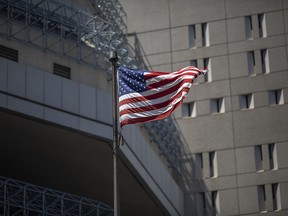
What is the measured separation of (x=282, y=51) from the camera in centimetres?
7062

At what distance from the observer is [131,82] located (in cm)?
3491

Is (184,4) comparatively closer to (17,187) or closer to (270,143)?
(270,143)

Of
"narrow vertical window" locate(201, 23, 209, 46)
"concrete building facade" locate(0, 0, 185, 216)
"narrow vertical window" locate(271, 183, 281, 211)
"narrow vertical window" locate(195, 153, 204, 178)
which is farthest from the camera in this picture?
"narrow vertical window" locate(201, 23, 209, 46)

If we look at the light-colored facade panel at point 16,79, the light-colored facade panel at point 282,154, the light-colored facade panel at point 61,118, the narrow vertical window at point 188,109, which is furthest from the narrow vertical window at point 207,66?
the light-colored facade panel at point 16,79

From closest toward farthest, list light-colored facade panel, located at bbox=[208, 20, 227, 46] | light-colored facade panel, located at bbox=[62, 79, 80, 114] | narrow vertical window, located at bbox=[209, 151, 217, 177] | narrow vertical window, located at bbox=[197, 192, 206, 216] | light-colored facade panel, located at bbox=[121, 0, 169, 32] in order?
light-colored facade panel, located at bbox=[62, 79, 80, 114] → narrow vertical window, located at bbox=[197, 192, 206, 216] → narrow vertical window, located at bbox=[209, 151, 217, 177] → light-colored facade panel, located at bbox=[208, 20, 227, 46] → light-colored facade panel, located at bbox=[121, 0, 169, 32]

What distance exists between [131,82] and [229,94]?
35969mm

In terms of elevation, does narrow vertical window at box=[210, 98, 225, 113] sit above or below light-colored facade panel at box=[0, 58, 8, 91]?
above

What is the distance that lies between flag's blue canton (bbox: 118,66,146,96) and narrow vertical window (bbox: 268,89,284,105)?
118 ft

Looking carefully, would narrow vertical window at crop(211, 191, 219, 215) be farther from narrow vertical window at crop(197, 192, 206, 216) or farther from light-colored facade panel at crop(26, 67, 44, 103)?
light-colored facade panel at crop(26, 67, 44, 103)

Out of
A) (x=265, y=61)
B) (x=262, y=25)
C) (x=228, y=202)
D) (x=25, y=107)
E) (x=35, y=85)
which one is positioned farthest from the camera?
(x=262, y=25)

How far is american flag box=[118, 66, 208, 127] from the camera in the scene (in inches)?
1357

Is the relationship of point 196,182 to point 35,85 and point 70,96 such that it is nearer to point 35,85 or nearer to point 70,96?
point 70,96

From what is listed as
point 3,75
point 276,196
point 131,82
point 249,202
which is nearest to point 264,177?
point 276,196

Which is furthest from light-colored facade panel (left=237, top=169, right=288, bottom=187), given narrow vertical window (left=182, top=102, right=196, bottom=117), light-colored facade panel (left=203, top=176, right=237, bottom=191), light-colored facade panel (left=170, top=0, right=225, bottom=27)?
light-colored facade panel (left=170, top=0, right=225, bottom=27)
